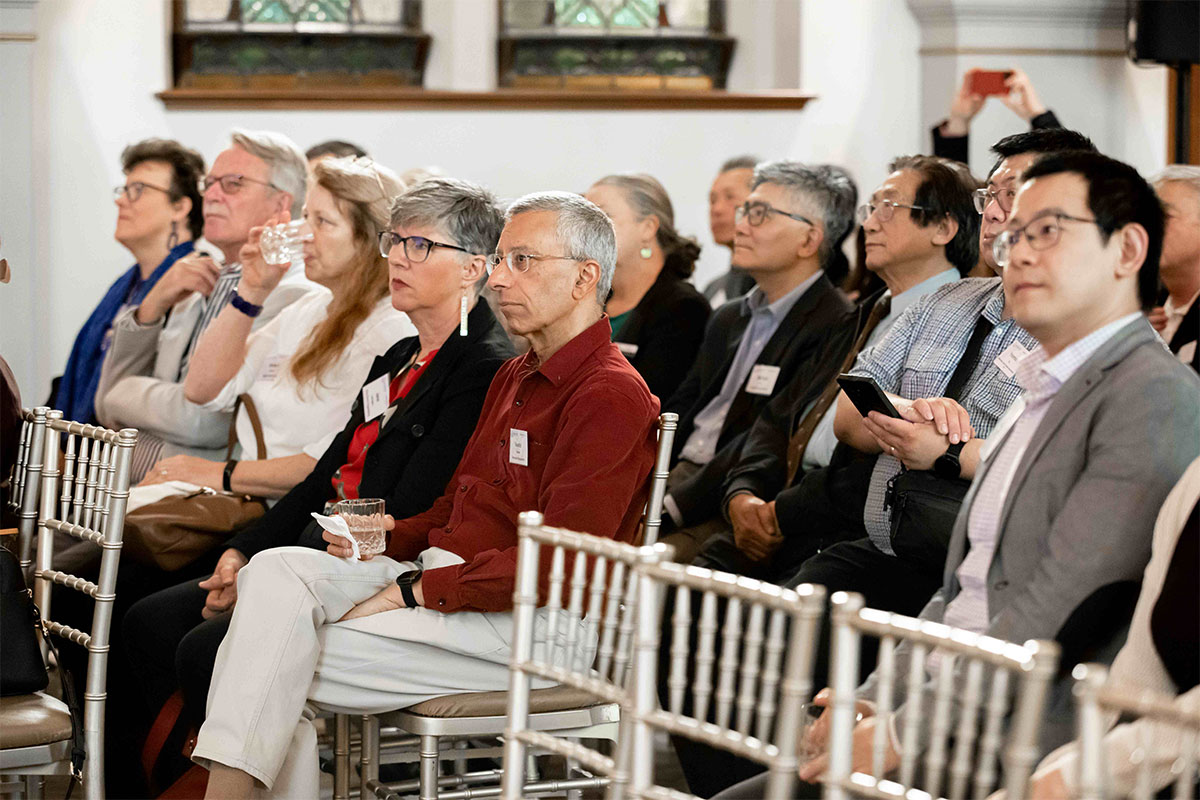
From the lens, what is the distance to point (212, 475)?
3.38 m

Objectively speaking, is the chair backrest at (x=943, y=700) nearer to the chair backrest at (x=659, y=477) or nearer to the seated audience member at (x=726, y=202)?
the chair backrest at (x=659, y=477)

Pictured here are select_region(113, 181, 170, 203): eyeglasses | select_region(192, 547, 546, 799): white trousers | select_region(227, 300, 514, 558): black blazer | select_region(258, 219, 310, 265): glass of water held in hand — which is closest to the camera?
select_region(192, 547, 546, 799): white trousers

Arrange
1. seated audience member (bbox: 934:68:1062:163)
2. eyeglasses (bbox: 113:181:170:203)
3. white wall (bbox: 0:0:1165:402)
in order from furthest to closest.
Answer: white wall (bbox: 0:0:1165:402), seated audience member (bbox: 934:68:1062:163), eyeglasses (bbox: 113:181:170:203)

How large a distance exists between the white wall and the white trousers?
148 inches

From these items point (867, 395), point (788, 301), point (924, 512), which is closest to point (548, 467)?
point (867, 395)

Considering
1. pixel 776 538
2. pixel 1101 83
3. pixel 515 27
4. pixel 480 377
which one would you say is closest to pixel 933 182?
pixel 776 538

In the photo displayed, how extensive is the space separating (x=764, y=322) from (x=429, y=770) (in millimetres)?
1749

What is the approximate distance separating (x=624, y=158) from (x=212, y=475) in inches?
131

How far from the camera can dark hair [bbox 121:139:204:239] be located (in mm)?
4371

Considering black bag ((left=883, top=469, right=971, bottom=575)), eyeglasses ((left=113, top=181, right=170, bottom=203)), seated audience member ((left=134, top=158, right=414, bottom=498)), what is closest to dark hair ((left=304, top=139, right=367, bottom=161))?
eyeglasses ((left=113, top=181, right=170, bottom=203))

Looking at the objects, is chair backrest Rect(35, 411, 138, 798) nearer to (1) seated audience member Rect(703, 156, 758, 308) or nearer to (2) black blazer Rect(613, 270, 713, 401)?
(2) black blazer Rect(613, 270, 713, 401)

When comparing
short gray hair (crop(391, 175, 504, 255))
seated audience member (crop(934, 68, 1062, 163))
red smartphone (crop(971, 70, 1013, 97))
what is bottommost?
short gray hair (crop(391, 175, 504, 255))

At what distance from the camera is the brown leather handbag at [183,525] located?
3.11m

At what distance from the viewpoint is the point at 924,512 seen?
8.38ft
